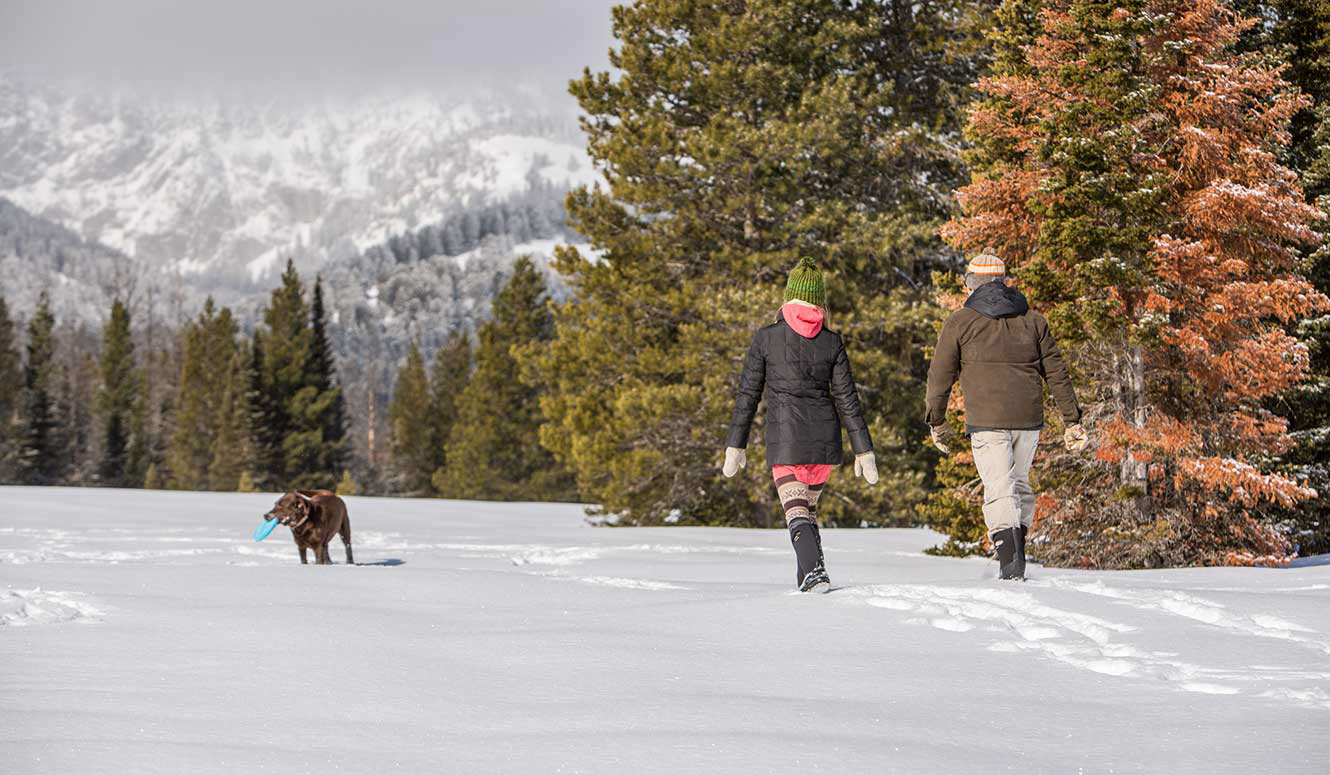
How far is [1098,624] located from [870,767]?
254 centimetres

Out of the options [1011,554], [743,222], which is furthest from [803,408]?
[743,222]

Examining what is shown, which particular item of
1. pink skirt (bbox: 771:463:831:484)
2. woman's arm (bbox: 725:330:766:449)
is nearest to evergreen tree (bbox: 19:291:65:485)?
woman's arm (bbox: 725:330:766:449)

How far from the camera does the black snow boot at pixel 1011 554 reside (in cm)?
705

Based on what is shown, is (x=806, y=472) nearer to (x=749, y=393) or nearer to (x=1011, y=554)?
(x=749, y=393)

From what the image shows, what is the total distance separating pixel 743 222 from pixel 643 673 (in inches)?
727

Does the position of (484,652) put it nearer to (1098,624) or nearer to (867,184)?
(1098,624)

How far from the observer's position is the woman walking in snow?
6.55m

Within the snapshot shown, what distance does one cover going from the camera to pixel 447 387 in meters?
72.1

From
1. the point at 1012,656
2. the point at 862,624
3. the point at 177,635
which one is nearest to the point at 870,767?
the point at 1012,656

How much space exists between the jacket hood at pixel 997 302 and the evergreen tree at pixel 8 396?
3034 inches

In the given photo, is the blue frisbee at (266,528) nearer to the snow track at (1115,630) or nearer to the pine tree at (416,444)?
the snow track at (1115,630)

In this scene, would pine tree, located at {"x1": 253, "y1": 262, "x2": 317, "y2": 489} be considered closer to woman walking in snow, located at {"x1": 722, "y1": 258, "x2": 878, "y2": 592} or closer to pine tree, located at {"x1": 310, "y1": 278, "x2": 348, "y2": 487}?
pine tree, located at {"x1": 310, "y1": 278, "x2": 348, "y2": 487}

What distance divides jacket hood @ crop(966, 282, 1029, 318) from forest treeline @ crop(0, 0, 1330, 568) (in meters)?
2.81

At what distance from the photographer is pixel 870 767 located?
3.20 m
